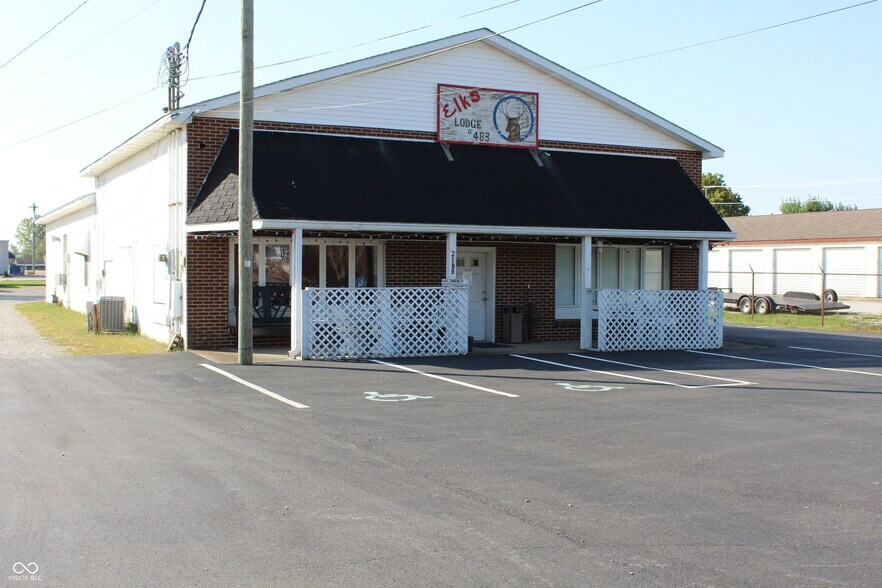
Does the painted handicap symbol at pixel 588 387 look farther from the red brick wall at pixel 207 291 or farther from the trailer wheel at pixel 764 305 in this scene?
the trailer wheel at pixel 764 305

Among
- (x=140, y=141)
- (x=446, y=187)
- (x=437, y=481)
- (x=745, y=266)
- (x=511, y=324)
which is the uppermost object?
(x=140, y=141)

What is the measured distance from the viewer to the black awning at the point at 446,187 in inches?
690

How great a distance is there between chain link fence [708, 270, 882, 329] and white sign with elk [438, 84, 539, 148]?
14291 millimetres

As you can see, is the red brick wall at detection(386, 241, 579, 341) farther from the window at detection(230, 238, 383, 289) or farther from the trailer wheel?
the trailer wheel

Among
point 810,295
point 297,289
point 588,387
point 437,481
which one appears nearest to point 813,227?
point 810,295

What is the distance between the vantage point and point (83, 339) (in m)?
21.4

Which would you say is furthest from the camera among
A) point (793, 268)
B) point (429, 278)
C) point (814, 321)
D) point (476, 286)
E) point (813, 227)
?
point (813, 227)

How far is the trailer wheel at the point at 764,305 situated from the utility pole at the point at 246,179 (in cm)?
2637

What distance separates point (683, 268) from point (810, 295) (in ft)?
55.4

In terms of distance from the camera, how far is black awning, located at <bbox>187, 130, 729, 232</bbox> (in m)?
17.5

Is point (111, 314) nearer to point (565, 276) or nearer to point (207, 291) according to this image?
point (207, 291)

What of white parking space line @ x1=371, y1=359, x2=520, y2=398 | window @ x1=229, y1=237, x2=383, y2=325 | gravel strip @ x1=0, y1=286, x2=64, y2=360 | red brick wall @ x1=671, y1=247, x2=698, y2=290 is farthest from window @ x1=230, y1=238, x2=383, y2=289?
red brick wall @ x1=671, y1=247, x2=698, y2=290

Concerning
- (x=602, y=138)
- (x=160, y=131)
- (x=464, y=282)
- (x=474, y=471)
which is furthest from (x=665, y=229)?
(x=474, y=471)

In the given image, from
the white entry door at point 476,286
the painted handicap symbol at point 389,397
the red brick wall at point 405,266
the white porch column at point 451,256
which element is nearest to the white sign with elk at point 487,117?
the red brick wall at point 405,266
